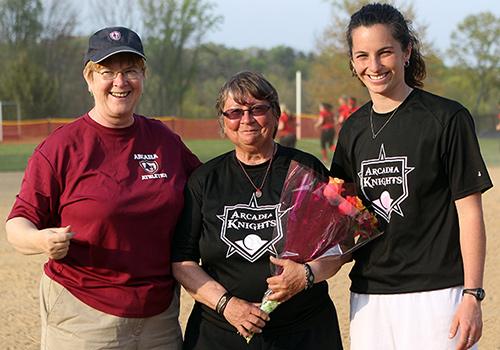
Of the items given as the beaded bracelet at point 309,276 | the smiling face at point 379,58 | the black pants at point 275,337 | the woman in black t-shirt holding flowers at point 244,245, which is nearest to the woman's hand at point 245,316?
the woman in black t-shirt holding flowers at point 244,245

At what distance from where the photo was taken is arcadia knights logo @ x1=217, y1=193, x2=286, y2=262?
3588 mm

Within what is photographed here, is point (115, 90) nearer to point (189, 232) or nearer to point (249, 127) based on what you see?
point (249, 127)

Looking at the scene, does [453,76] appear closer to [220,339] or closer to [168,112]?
[168,112]

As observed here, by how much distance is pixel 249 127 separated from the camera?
12.1 ft

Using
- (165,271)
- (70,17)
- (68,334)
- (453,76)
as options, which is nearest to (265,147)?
(165,271)

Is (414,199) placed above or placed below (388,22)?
below

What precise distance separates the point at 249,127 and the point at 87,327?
1228mm

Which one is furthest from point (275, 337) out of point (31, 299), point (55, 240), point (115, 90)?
point (31, 299)

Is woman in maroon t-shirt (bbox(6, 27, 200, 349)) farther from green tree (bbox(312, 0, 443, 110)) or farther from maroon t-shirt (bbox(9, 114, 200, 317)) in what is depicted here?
green tree (bbox(312, 0, 443, 110))

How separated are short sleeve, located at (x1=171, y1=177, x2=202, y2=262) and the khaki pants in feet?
1.07

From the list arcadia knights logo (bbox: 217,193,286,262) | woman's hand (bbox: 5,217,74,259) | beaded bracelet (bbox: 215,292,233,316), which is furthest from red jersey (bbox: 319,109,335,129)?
woman's hand (bbox: 5,217,74,259)

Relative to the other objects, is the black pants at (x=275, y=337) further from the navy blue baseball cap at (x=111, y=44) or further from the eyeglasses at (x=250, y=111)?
the navy blue baseball cap at (x=111, y=44)

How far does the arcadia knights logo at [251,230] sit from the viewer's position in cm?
359

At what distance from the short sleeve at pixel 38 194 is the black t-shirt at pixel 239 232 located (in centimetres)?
63
